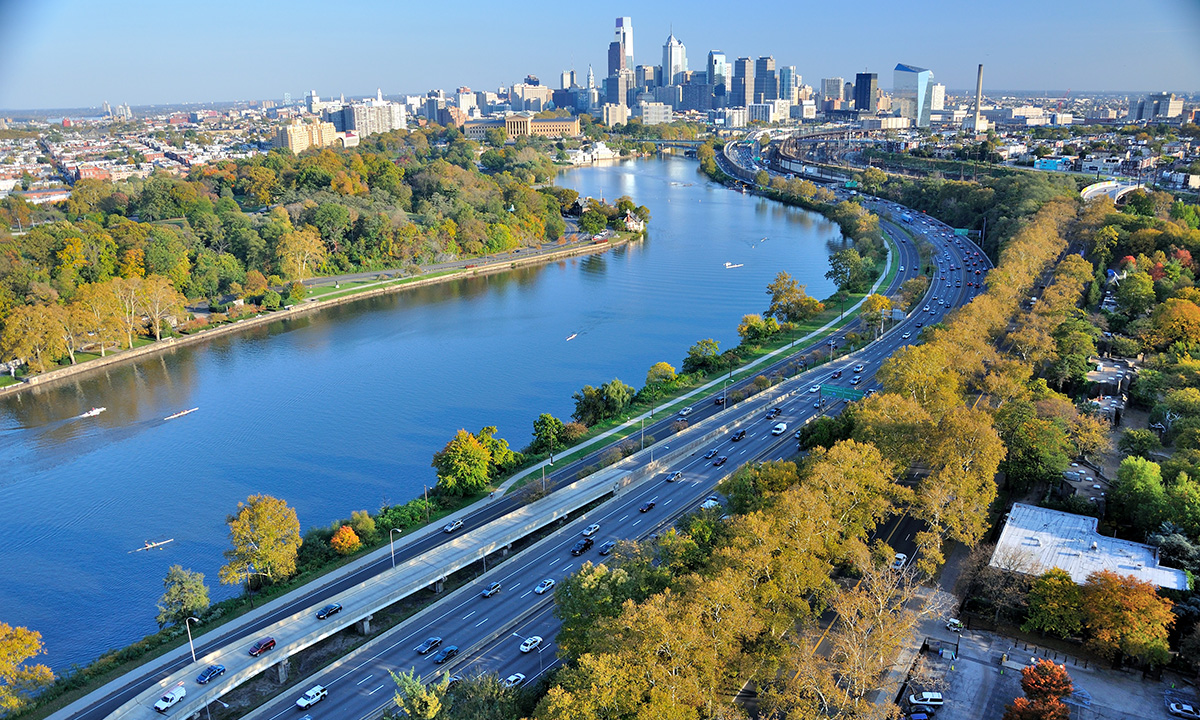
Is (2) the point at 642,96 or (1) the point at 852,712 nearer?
(1) the point at 852,712

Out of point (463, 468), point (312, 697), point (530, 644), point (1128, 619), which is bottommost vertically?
point (312, 697)

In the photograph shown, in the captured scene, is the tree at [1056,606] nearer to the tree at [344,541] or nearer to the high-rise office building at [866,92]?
the tree at [344,541]

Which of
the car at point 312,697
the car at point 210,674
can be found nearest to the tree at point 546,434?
the car at point 312,697

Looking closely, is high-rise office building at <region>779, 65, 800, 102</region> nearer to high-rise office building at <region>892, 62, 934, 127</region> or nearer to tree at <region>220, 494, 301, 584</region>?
high-rise office building at <region>892, 62, 934, 127</region>

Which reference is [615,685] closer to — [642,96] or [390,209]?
[390,209]

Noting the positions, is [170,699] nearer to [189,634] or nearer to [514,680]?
[189,634]

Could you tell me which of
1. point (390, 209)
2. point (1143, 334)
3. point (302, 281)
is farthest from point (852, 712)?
point (390, 209)

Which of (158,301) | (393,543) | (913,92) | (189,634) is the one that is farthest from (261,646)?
(913,92)
